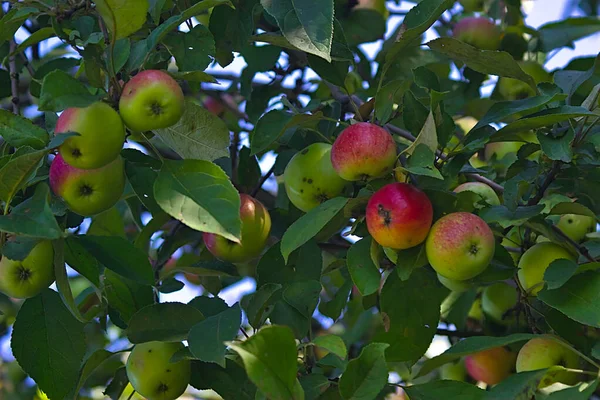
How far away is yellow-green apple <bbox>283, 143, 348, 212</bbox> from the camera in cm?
168

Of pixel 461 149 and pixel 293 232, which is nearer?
pixel 293 232

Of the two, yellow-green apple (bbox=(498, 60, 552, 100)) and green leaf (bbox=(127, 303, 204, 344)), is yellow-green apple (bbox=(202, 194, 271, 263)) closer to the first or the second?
green leaf (bbox=(127, 303, 204, 344))

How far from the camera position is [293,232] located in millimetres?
1427

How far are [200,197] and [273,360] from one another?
0.30m

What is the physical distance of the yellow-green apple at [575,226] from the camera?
6.26ft

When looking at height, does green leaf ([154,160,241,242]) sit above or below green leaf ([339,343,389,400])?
above

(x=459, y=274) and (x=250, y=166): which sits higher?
(x=459, y=274)

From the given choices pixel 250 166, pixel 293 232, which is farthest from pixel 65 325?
→ pixel 250 166

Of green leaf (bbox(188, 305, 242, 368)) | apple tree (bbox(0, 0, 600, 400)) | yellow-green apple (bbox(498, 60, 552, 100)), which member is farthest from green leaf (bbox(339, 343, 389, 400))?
yellow-green apple (bbox(498, 60, 552, 100))

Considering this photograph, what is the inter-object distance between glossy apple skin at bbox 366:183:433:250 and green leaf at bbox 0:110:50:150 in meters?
0.58

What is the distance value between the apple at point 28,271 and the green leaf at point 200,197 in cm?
26

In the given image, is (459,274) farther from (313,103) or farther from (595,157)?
(313,103)

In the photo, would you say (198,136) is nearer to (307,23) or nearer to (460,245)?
(307,23)

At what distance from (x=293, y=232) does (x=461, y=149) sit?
362 millimetres
